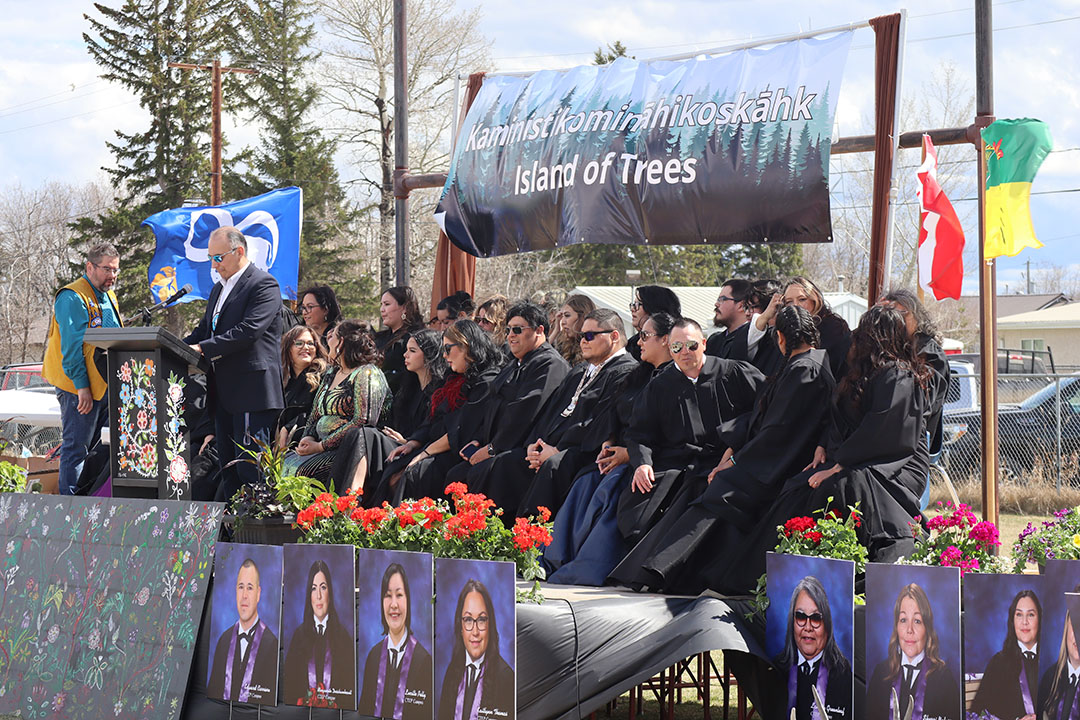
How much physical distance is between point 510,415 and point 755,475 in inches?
77.4

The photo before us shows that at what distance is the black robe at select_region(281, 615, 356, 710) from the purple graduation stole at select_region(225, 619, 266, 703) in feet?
0.56

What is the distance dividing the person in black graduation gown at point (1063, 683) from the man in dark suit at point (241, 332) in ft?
15.0

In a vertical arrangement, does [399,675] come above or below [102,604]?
below

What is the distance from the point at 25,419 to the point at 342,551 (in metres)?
13.6

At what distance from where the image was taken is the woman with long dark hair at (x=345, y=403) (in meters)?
7.87

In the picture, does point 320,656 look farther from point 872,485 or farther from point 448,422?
point 448,422

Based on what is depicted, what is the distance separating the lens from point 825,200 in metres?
7.25

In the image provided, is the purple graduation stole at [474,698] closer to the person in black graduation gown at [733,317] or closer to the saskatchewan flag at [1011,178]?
the person in black graduation gown at [733,317]

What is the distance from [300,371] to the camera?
9.02m

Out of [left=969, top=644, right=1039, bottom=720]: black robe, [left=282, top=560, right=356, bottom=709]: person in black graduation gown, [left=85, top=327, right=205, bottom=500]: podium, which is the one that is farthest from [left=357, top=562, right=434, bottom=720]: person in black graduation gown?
[left=969, top=644, right=1039, bottom=720]: black robe

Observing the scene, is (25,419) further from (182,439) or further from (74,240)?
(74,240)

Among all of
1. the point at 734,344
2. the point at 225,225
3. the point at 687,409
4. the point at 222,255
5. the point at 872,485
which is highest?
the point at 225,225

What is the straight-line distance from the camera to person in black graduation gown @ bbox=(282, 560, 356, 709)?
4.97m

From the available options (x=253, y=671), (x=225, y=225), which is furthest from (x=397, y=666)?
(x=225, y=225)
